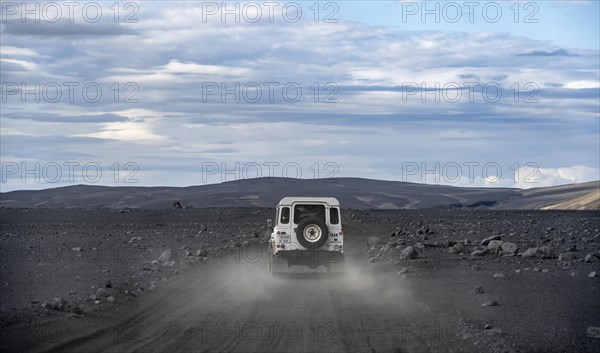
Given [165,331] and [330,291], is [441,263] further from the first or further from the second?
[165,331]

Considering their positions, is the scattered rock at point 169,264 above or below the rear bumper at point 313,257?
below

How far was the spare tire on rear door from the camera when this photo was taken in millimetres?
26875

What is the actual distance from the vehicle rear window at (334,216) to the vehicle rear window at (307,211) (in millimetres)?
253

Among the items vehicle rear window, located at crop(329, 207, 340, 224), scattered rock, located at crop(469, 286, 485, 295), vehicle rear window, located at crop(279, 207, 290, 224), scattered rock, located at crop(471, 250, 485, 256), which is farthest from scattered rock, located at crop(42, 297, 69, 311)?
scattered rock, located at crop(471, 250, 485, 256)

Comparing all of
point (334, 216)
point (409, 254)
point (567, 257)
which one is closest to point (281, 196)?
point (409, 254)

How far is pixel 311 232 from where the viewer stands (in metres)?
27.0

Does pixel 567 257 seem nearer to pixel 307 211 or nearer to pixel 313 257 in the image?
pixel 313 257

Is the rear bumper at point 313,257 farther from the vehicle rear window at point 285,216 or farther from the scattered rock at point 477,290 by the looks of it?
the scattered rock at point 477,290

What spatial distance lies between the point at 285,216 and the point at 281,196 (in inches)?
5238

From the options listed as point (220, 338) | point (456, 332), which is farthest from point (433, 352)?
point (220, 338)

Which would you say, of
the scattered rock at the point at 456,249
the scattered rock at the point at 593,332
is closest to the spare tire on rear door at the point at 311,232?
the scattered rock at the point at 456,249

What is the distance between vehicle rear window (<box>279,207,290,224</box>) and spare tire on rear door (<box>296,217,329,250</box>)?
3.21ft

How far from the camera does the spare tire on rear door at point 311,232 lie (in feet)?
88.2

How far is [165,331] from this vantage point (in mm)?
15102
